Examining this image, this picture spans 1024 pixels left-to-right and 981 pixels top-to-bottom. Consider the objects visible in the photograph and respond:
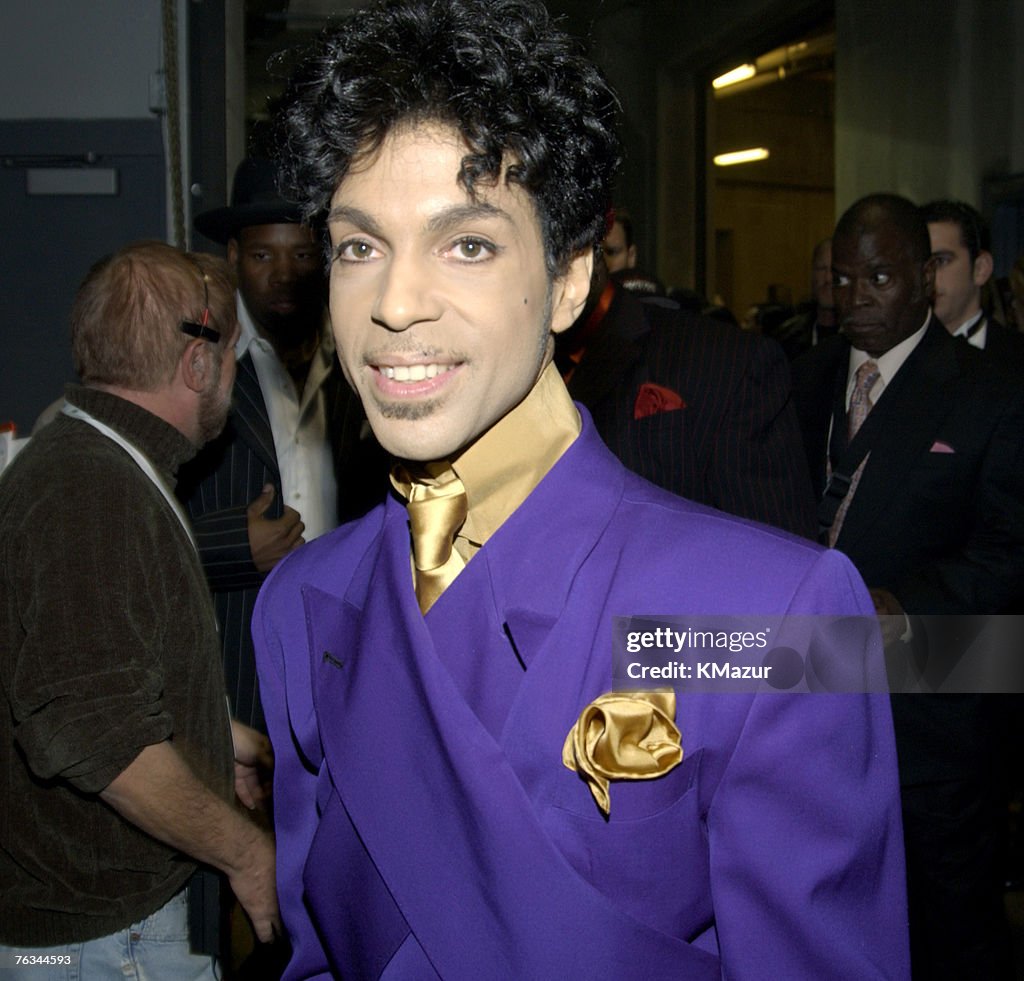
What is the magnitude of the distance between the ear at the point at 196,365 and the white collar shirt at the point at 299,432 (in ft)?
2.31

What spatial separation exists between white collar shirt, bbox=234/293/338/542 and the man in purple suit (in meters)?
1.70

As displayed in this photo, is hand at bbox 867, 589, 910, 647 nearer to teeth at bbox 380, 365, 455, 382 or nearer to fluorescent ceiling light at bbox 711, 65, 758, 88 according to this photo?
teeth at bbox 380, 365, 455, 382

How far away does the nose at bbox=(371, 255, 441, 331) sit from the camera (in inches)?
44.1

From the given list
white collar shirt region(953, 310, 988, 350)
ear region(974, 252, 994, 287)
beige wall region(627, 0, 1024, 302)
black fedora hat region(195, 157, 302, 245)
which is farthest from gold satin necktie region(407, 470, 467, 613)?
beige wall region(627, 0, 1024, 302)

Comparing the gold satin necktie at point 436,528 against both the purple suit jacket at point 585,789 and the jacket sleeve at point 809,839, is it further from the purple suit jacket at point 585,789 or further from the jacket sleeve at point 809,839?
the jacket sleeve at point 809,839

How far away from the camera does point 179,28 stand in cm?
371

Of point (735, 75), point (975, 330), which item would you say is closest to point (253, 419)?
point (975, 330)

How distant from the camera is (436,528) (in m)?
1.24

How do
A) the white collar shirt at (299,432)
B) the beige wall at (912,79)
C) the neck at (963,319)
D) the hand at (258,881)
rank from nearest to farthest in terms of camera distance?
the hand at (258,881), the white collar shirt at (299,432), the neck at (963,319), the beige wall at (912,79)

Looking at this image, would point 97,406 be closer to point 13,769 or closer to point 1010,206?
point 13,769

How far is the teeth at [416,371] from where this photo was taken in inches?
45.3

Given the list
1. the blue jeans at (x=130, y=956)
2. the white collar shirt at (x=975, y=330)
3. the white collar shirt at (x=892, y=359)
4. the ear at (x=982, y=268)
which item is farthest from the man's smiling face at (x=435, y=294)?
the ear at (x=982, y=268)

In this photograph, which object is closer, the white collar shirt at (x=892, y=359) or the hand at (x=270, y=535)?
the hand at (x=270, y=535)

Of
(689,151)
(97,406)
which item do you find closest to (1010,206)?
(689,151)
